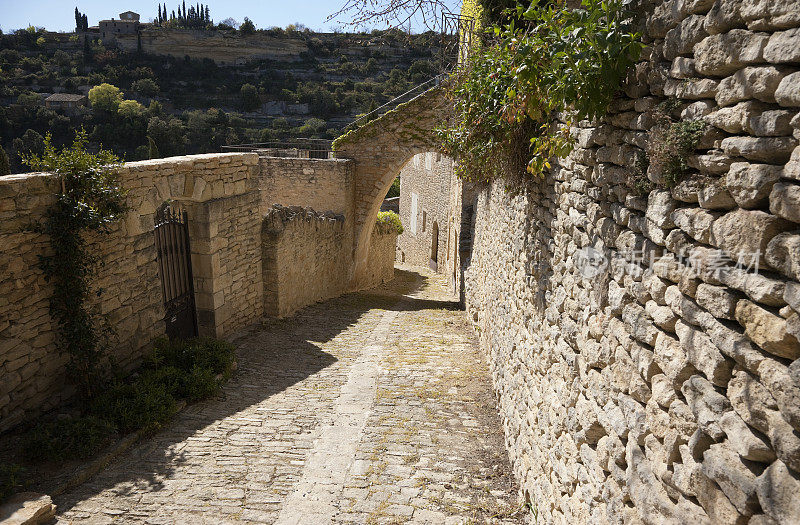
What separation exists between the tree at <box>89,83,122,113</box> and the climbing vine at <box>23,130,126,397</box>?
41952 millimetres

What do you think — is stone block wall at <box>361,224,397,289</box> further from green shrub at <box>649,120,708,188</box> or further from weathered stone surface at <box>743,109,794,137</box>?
weathered stone surface at <box>743,109,794,137</box>

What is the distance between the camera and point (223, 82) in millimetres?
55281

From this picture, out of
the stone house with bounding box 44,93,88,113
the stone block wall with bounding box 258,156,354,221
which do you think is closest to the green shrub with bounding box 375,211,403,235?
the stone block wall with bounding box 258,156,354,221

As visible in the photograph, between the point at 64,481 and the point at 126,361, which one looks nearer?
the point at 64,481

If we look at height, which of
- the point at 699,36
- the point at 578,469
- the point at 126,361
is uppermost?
the point at 699,36

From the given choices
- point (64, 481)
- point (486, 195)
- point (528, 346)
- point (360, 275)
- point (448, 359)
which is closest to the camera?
point (64, 481)

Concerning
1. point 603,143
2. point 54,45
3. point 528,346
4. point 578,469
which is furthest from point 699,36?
point 54,45

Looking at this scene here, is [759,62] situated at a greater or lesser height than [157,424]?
greater

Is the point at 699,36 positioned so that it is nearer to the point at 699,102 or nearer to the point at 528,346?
the point at 699,102

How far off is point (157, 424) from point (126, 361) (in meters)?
1.33

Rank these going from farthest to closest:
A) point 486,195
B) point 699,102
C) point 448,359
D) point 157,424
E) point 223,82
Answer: point 223,82, point 486,195, point 448,359, point 157,424, point 699,102

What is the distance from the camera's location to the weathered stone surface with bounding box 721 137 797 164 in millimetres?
1447

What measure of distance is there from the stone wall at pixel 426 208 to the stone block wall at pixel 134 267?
10.6 m

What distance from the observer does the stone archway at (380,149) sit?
1369cm
